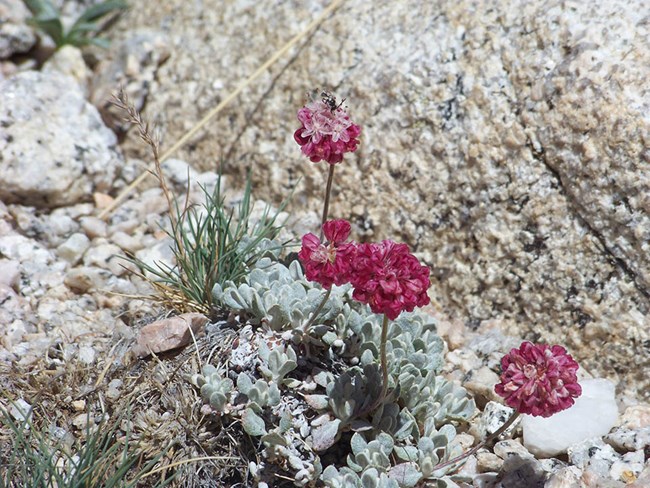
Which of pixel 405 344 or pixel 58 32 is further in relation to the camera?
pixel 58 32

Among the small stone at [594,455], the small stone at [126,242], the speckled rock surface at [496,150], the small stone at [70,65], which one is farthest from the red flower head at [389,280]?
the small stone at [70,65]

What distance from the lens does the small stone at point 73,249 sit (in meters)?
3.98

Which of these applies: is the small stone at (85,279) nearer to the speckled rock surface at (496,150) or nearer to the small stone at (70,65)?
the speckled rock surface at (496,150)

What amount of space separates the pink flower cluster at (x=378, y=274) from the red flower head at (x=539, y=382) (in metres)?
0.43

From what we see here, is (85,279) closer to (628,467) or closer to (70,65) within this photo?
(70,65)

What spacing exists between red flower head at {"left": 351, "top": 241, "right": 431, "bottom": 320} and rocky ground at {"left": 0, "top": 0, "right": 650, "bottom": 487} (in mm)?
1033

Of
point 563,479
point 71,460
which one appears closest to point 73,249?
point 71,460

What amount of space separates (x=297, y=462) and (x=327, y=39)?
2615 millimetres

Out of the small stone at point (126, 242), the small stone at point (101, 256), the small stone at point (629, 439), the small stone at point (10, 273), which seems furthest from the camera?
the small stone at point (126, 242)

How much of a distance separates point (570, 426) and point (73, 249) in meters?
2.77

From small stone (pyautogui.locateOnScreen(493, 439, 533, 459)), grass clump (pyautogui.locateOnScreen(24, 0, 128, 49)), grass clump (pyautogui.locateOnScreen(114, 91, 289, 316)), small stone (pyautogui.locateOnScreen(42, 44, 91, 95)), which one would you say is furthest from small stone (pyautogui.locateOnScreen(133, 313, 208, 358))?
grass clump (pyautogui.locateOnScreen(24, 0, 128, 49))

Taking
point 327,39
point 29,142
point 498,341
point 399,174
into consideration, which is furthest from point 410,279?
point 29,142

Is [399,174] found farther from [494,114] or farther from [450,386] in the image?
Answer: [450,386]

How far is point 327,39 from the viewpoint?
168 inches
